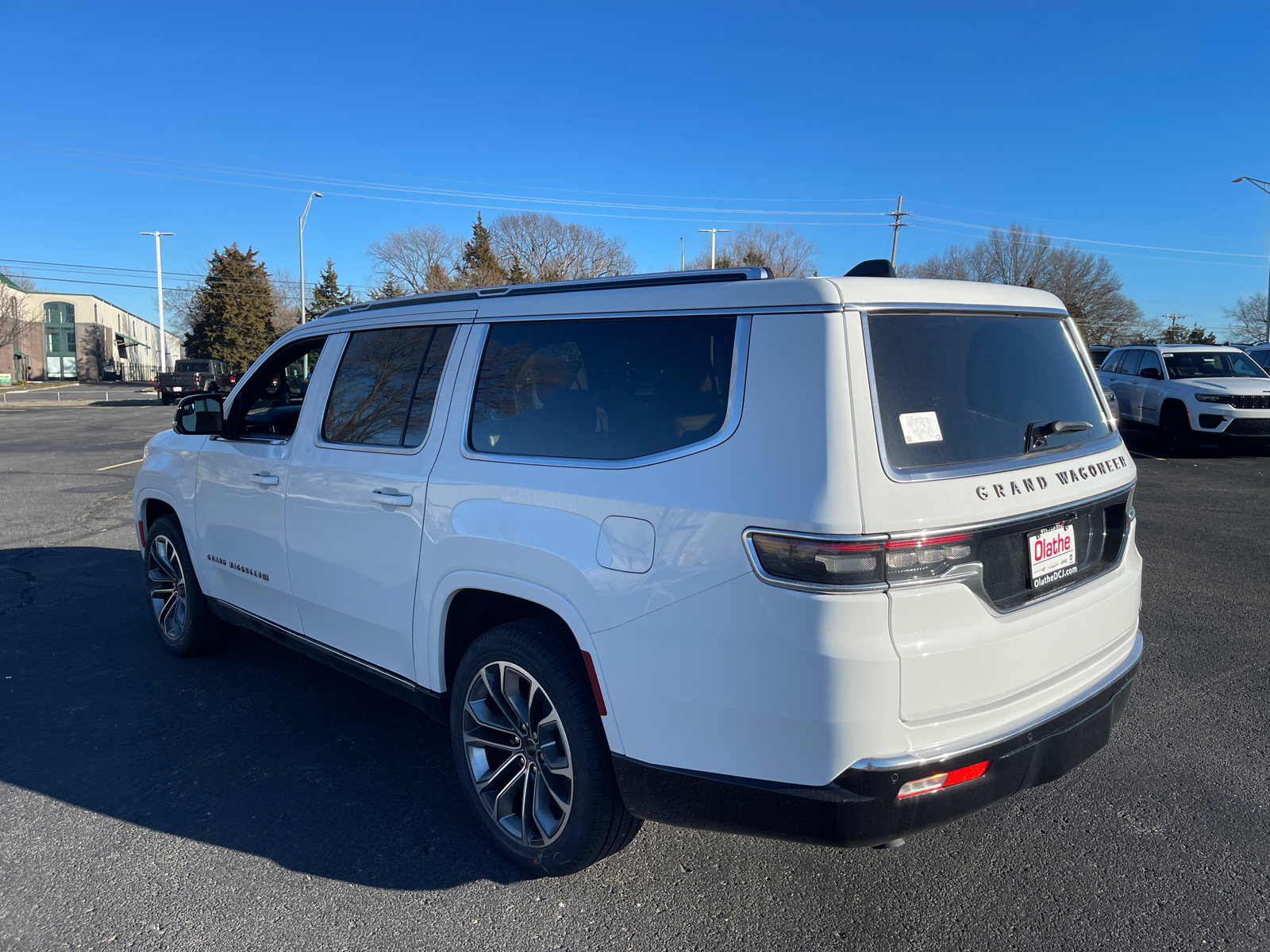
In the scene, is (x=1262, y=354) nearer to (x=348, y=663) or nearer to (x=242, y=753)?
(x=348, y=663)

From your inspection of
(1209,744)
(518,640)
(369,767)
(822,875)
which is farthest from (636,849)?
(1209,744)

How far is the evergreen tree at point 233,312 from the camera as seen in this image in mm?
56812

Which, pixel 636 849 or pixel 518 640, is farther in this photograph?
pixel 636 849

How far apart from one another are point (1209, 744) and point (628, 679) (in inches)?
115

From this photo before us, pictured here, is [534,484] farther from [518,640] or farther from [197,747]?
[197,747]

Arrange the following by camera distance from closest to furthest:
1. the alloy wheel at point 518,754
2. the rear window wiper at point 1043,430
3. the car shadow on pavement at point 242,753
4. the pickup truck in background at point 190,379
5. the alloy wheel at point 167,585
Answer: the rear window wiper at point 1043,430 → the alloy wheel at point 518,754 → the car shadow on pavement at point 242,753 → the alloy wheel at point 167,585 → the pickup truck in background at point 190,379

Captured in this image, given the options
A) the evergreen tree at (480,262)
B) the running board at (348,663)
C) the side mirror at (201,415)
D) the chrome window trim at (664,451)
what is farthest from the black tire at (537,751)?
the evergreen tree at (480,262)

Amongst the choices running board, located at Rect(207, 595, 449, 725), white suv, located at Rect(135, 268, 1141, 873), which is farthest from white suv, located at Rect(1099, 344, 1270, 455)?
running board, located at Rect(207, 595, 449, 725)

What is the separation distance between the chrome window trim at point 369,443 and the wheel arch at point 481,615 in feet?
1.93

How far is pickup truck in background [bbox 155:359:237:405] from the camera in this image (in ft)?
113

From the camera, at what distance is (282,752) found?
12.2 feet

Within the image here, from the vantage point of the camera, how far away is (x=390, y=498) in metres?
3.18

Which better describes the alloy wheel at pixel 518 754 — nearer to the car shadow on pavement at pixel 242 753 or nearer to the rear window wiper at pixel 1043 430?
Answer: the car shadow on pavement at pixel 242 753

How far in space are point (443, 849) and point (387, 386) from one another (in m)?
1.79
